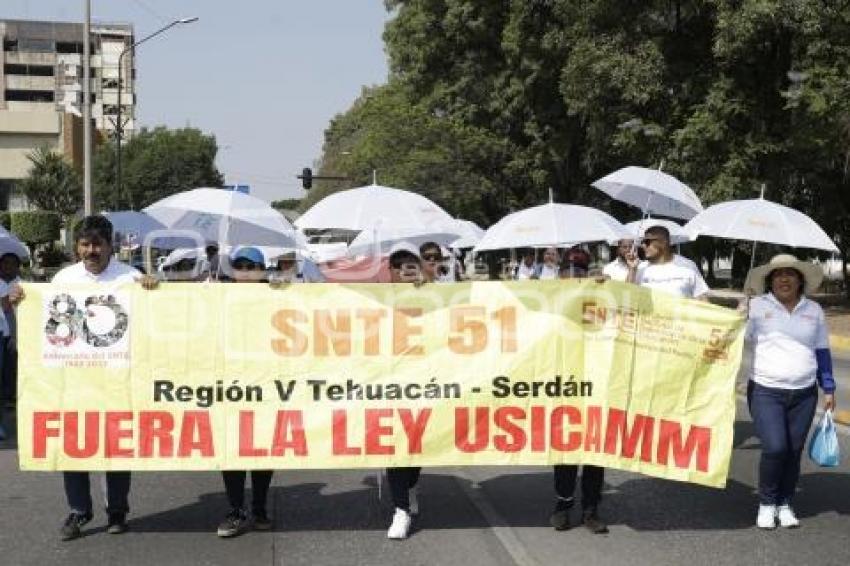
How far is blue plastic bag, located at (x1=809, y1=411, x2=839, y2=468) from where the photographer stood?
21.4ft

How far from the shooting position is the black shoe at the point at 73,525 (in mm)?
6180

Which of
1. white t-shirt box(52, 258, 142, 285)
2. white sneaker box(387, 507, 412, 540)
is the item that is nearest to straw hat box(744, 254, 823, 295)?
white sneaker box(387, 507, 412, 540)

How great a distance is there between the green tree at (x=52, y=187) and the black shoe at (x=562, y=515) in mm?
60879

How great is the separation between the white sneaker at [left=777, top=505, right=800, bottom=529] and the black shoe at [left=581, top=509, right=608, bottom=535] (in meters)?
1.06

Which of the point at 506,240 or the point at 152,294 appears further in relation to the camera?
the point at 506,240

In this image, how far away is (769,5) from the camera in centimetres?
2259

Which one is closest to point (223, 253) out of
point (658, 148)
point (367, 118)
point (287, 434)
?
point (287, 434)

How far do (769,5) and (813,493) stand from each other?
56.9 ft

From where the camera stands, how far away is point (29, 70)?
11800 cm

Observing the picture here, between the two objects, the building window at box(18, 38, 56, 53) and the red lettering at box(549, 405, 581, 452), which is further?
the building window at box(18, 38, 56, 53)

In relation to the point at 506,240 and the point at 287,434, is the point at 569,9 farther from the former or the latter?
the point at 287,434

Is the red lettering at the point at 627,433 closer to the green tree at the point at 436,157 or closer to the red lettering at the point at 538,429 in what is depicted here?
the red lettering at the point at 538,429

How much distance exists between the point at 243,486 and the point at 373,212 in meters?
3.55

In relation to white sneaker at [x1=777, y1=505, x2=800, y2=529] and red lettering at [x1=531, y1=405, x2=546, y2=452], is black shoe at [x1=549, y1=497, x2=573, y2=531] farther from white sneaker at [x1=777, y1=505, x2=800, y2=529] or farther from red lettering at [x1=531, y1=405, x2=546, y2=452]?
white sneaker at [x1=777, y1=505, x2=800, y2=529]
